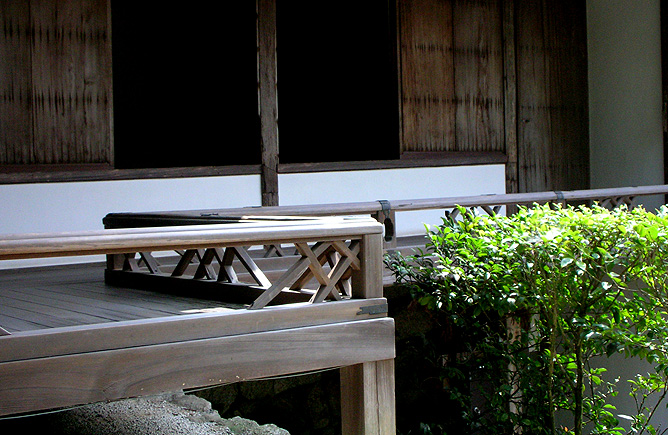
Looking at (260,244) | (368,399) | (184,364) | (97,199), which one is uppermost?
(97,199)

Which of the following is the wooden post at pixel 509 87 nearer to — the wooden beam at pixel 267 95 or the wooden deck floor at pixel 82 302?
the wooden beam at pixel 267 95

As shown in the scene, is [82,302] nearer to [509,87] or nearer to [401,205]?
[401,205]

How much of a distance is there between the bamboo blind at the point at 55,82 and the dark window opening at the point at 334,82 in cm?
293

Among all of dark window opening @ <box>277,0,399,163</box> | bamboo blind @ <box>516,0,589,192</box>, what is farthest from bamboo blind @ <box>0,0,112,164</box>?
bamboo blind @ <box>516,0,589,192</box>

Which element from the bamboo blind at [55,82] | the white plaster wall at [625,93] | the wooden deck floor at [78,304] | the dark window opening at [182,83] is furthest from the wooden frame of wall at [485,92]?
the wooden deck floor at [78,304]

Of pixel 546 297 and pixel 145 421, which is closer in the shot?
pixel 145 421

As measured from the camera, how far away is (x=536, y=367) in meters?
5.47

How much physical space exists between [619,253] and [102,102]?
4085 mm

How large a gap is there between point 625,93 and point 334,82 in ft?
11.3

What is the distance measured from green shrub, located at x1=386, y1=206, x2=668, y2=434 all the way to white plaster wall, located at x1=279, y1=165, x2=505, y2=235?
2.10m

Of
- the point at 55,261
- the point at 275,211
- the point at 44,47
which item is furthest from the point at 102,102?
the point at 275,211

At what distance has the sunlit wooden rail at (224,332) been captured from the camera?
3143 millimetres

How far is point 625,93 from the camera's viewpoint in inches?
387

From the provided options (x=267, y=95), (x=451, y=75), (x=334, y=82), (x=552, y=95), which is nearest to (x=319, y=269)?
(x=267, y=95)
